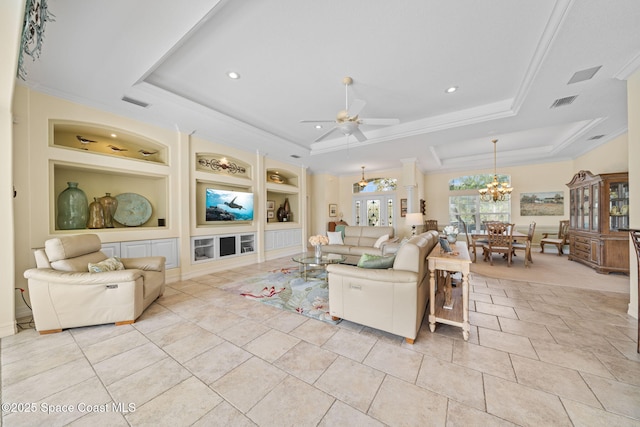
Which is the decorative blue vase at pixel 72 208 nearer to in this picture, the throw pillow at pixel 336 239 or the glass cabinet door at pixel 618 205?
the throw pillow at pixel 336 239

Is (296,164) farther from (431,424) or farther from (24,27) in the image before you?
(431,424)

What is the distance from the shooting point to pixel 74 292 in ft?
7.70

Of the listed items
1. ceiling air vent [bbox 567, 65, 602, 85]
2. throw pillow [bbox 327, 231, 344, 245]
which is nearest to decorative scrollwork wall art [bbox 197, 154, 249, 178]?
throw pillow [bbox 327, 231, 344, 245]

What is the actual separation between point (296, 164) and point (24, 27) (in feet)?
18.4

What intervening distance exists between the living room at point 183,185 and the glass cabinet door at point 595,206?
2.16ft

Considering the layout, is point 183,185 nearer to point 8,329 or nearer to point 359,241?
point 8,329

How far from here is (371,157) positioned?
6328mm

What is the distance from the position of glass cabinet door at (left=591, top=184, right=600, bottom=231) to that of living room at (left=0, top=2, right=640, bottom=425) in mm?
660

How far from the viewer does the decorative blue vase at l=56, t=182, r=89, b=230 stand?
A: 3.26 metres

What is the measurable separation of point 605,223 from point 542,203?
2699 mm

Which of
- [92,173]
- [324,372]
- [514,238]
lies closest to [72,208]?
[92,173]

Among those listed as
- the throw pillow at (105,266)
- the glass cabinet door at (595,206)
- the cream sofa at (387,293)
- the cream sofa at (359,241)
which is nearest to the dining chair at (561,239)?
the glass cabinet door at (595,206)

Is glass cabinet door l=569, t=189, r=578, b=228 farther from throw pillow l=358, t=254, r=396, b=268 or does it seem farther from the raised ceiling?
throw pillow l=358, t=254, r=396, b=268

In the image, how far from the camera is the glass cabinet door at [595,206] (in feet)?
15.1
